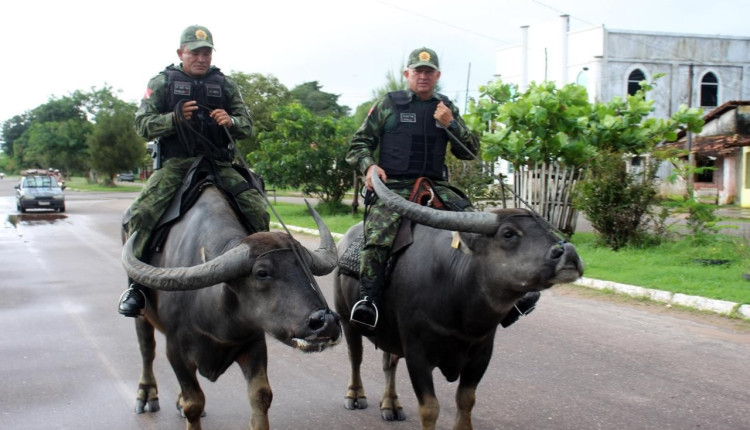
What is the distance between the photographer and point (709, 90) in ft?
111

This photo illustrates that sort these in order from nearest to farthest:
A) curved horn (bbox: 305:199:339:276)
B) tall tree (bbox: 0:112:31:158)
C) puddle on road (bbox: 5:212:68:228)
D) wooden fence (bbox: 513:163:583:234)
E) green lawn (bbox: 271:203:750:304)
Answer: curved horn (bbox: 305:199:339:276) → green lawn (bbox: 271:203:750:304) → wooden fence (bbox: 513:163:583:234) → puddle on road (bbox: 5:212:68:228) → tall tree (bbox: 0:112:31:158)

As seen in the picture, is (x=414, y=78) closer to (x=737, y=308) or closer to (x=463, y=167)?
(x=737, y=308)

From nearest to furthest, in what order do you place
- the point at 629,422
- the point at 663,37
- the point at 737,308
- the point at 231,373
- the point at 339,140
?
the point at 629,422, the point at 231,373, the point at 737,308, the point at 339,140, the point at 663,37

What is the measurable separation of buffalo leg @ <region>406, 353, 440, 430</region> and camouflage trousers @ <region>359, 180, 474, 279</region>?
69 cm

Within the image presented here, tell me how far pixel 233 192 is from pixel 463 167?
10688mm

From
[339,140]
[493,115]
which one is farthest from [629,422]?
[339,140]

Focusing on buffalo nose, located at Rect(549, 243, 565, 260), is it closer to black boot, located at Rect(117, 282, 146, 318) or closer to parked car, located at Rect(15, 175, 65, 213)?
black boot, located at Rect(117, 282, 146, 318)

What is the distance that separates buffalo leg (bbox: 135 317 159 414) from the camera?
5.18 meters

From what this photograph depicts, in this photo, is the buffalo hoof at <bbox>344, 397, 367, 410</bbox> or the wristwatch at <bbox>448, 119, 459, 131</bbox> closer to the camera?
the wristwatch at <bbox>448, 119, 459, 131</bbox>

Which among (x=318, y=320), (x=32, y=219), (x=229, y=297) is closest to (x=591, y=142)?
(x=229, y=297)

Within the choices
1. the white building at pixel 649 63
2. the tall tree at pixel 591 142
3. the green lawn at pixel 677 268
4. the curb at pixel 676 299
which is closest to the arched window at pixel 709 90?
the white building at pixel 649 63

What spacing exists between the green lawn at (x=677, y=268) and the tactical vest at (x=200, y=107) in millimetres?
6283

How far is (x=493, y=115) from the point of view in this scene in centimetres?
1413

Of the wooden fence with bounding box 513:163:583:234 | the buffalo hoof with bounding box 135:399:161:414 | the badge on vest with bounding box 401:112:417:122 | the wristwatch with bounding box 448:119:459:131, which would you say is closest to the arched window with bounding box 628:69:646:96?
the wooden fence with bounding box 513:163:583:234
